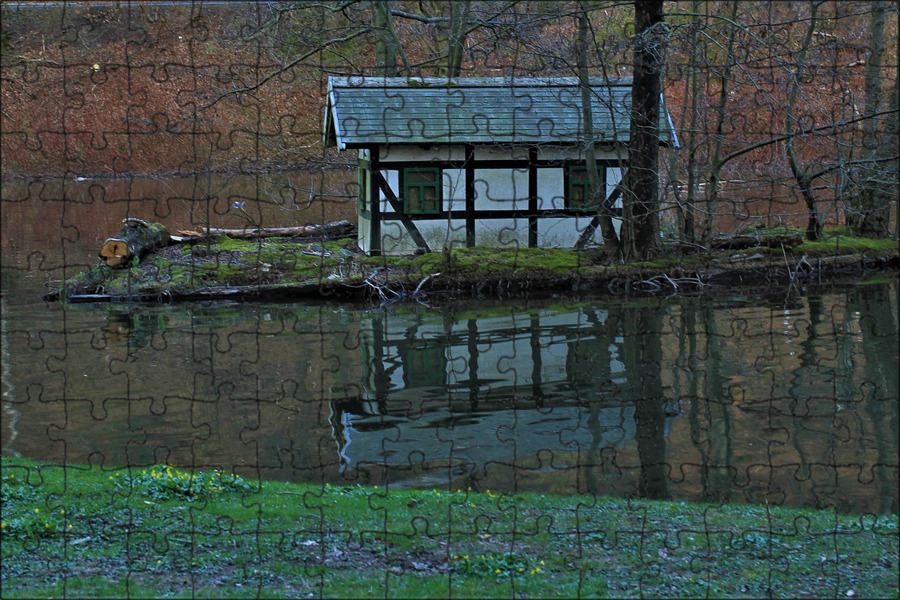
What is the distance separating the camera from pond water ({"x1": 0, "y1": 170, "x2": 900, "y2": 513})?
25.1 feet

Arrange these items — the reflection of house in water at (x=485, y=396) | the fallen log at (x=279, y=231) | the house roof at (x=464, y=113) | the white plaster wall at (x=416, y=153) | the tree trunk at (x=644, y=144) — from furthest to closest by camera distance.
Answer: the fallen log at (x=279, y=231) < the white plaster wall at (x=416, y=153) < the house roof at (x=464, y=113) < the tree trunk at (x=644, y=144) < the reflection of house in water at (x=485, y=396)

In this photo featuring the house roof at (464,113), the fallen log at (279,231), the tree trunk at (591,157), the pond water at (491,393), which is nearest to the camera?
the pond water at (491,393)

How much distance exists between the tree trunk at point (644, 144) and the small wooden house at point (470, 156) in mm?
1198

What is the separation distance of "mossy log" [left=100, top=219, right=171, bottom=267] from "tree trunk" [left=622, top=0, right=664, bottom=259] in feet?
27.3

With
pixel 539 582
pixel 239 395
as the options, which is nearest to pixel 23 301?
pixel 239 395

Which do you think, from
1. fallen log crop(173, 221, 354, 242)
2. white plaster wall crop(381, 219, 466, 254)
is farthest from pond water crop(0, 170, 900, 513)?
fallen log crop(173, 221, 354, 242)

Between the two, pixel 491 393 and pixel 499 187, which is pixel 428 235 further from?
pixel 491 393

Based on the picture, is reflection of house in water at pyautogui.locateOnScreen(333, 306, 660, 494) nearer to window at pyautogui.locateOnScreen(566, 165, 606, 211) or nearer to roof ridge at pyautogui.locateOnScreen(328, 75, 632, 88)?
window at pyautogui.locateOnScreen(566, 165, 606, 211)

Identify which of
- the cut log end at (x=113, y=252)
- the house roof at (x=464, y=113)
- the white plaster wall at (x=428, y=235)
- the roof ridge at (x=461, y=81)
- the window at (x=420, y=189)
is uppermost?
the roof ridge at (x=461, y=81)

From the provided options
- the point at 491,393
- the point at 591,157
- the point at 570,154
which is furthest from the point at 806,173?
the point at 491,393

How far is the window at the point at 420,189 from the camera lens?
18562mm

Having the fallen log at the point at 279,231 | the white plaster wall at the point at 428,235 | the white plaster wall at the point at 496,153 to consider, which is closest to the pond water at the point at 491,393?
the white plaster wall at the point at 428,235

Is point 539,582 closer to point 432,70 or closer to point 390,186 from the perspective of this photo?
point 390,186

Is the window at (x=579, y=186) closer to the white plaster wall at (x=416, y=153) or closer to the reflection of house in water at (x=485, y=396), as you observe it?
the white plaster wall at (x=416, y=153)
